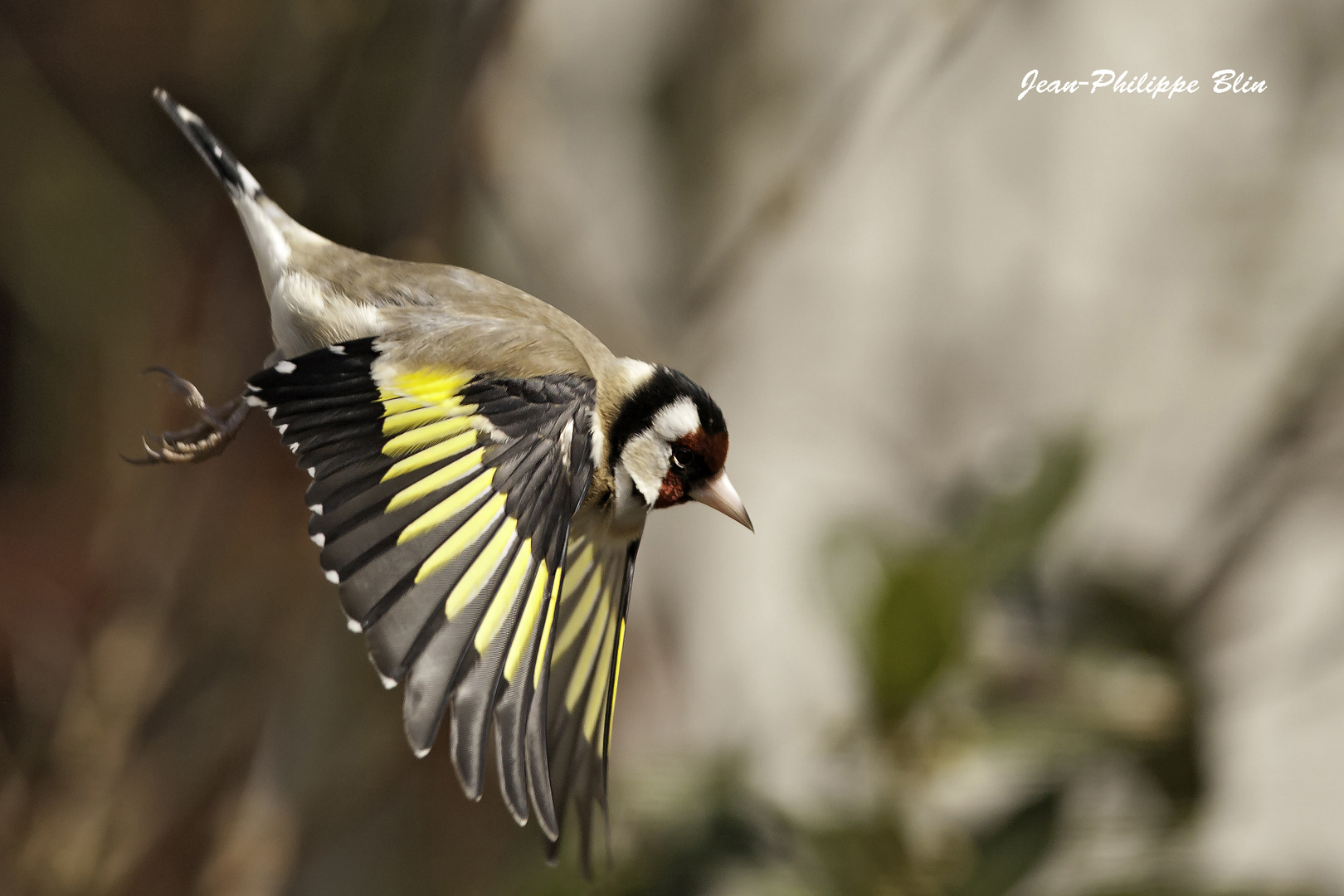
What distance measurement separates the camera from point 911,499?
220 centimetres

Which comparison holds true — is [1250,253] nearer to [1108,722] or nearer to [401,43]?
[1108,722]

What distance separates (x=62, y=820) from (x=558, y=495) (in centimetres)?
137

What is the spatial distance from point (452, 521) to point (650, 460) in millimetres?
180

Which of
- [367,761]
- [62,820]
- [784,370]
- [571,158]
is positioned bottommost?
[62,820]

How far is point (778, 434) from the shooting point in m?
2.32

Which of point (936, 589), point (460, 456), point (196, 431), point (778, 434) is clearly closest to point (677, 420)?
point (460, 456)

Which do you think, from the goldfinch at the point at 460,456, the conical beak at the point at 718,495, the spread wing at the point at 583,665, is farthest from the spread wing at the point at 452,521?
the spread wing at the point at 583,665

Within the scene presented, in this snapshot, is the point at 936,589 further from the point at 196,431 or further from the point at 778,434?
the point at 778,434

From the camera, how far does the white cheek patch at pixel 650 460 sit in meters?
0.69

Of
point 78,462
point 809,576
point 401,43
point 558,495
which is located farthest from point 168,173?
point 558,495

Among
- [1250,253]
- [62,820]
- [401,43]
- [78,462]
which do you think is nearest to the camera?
[401,43]

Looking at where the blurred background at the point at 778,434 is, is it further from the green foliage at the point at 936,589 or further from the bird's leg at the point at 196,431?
the bird's leg at the point at 196,431

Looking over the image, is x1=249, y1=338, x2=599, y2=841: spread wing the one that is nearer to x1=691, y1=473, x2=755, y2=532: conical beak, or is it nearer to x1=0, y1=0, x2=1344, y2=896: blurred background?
x1=691, y1=473, x2=755, y2=532: conical beak

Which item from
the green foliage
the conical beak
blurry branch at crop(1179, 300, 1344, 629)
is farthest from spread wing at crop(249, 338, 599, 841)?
blurry branch at crop(1179, 300, 1344, 629)
